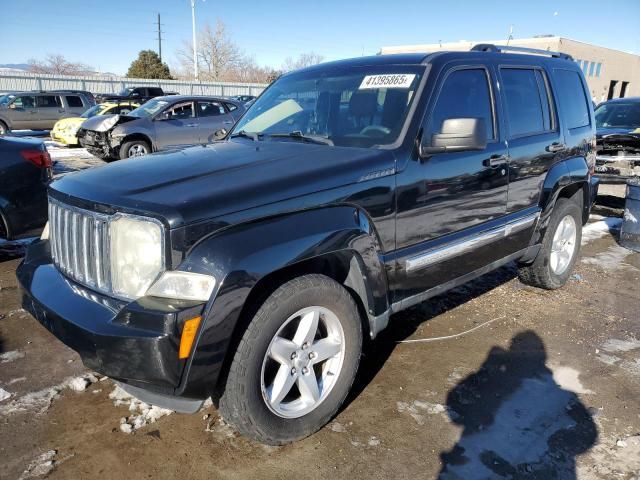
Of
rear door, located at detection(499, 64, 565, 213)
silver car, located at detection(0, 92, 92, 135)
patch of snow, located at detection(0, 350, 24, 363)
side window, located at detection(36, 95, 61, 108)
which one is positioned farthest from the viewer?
side window, located at detection(36, 95, 61, 108)

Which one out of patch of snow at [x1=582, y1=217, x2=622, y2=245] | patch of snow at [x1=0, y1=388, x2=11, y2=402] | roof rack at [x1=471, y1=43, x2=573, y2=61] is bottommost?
patch of snow at [x1=0, y1=388, x2=11, y2=402]

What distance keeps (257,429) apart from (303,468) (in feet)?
1.01

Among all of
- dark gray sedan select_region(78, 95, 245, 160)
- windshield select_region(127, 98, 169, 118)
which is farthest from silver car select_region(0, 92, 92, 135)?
windshield select_region(127, 98, 169, 118)

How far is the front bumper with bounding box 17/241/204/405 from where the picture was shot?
2.11m

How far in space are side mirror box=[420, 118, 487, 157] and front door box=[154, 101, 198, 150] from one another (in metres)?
10.1

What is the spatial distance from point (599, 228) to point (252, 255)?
7.05 m

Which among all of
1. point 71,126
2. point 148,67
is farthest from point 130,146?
point 148,67

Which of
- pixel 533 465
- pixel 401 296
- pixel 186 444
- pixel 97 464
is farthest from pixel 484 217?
pixel 97 464

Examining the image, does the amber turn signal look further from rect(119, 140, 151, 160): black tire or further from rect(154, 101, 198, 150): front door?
rect(154, 101, 198, 150): front door

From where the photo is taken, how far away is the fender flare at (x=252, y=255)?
7.15 feet

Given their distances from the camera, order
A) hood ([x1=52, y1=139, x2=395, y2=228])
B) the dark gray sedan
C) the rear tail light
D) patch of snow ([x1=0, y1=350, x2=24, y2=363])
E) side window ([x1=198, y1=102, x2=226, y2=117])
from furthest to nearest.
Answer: side window ([x1=198, y1=102, x2=226, y2=117])
the dark gray sedan
the rear tail light
patch of snow ([x1=0, y1=350, x2=24, y2=363])
hood ([x1=52, y1=139, x2=395, y2=228])

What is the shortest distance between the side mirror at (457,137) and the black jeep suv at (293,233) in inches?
0.4

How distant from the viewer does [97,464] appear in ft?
8.19

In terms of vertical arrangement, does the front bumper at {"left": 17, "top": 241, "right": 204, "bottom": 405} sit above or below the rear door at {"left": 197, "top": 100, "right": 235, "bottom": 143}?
below
